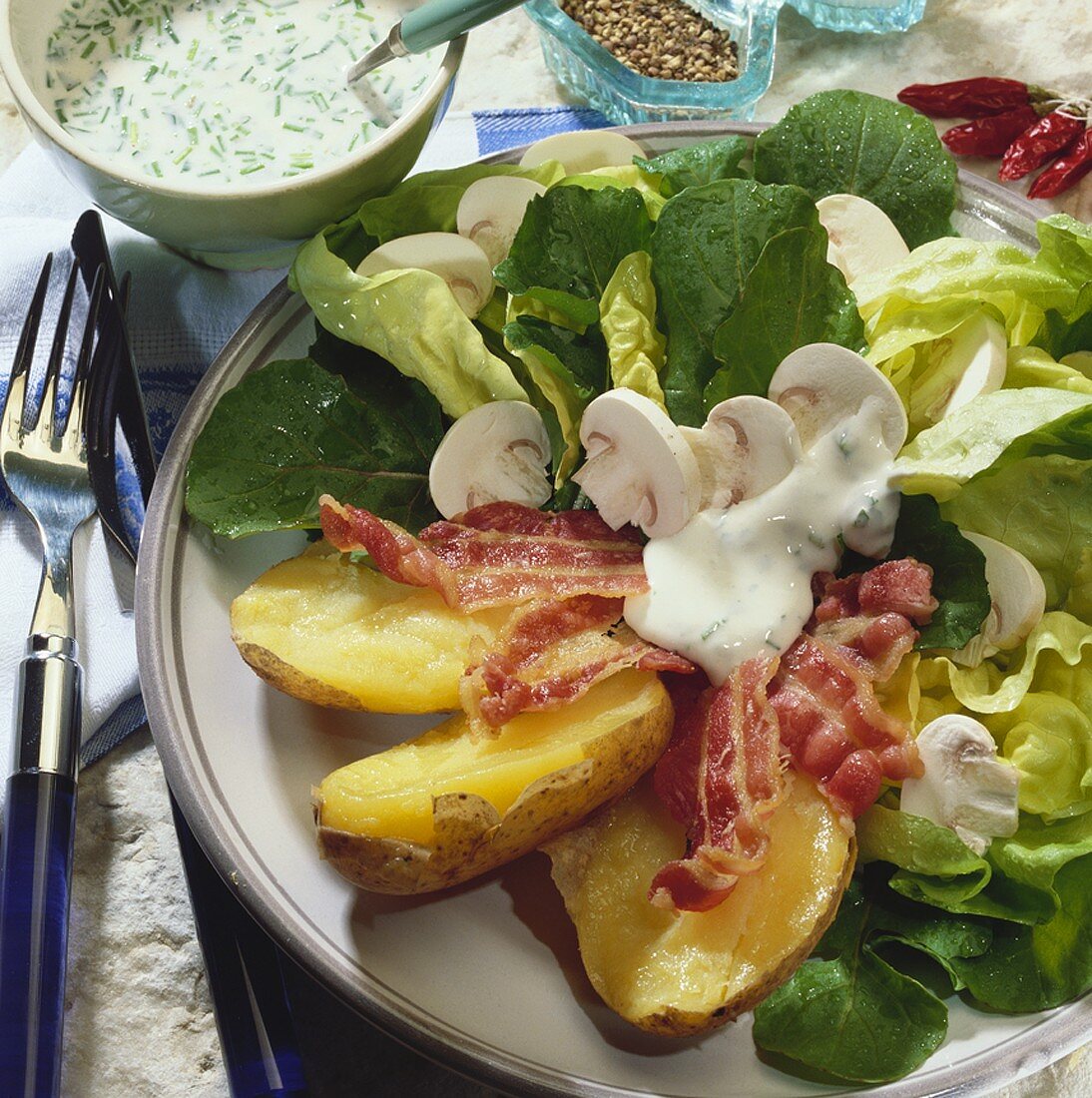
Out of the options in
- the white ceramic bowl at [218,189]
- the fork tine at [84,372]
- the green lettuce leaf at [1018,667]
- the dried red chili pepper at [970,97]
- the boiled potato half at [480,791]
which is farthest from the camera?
the dried red chili pepper at [970,97]

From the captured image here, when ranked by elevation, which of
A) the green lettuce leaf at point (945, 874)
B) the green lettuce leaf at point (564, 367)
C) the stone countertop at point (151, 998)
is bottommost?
the stone countertop at point (151, 998)

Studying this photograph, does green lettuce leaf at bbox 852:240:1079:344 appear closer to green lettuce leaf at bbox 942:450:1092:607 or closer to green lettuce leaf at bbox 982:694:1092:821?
green lettuce leaf at bbox 942:450:1092:607

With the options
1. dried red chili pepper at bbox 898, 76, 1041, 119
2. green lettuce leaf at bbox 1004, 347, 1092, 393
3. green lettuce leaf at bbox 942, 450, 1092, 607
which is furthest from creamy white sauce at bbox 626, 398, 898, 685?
dried red chili pepper at bbox 898, 76, 1041, 119

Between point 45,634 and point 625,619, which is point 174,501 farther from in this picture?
point 625,619

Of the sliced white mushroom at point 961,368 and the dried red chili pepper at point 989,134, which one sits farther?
the dried red chili pepper at point 989,134

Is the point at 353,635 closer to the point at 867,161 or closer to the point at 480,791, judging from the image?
the point at 480,791

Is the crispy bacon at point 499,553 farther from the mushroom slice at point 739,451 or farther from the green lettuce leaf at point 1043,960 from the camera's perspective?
the green lettuce leaf at point 1043,960

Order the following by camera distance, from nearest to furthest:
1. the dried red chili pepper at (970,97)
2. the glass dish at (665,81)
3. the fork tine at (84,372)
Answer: the fork tine at (84,372) < the glass dish at (665,81) < the dried red chili pepper at (970,97)

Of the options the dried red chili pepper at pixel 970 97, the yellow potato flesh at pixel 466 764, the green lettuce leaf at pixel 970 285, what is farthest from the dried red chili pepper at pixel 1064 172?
the yellow potato flesh at pixel 466 764
